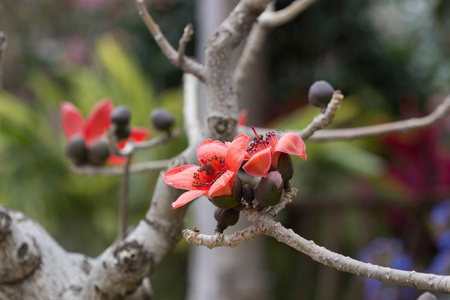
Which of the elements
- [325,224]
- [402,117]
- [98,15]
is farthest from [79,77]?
[402,117]

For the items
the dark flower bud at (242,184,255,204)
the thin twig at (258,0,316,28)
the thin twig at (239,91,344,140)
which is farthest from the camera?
the thin twig at (258,0,316,28)

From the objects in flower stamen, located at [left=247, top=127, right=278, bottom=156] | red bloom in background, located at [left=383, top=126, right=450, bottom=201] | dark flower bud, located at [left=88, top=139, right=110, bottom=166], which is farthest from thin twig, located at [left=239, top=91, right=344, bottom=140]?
red bloom in background, located at [left=383, top=126, right=450, bottom=201]

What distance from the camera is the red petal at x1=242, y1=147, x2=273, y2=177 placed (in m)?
0.43

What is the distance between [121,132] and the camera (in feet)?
2.70

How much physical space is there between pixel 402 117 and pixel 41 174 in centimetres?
194

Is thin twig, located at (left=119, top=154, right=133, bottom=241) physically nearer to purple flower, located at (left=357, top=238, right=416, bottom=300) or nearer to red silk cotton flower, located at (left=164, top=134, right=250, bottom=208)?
red silk cotton flower, located at (left=164, top=134, right=250, bottom=208)

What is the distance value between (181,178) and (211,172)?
0.03 meters

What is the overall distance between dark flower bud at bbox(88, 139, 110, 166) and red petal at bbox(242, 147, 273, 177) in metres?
0.50

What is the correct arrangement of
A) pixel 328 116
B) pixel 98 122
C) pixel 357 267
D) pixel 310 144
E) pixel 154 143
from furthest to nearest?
1. pixel 310 144
2. pixel 98 122
3. pixel 154 143
4. pixel 328 116
5. pixel 357 267

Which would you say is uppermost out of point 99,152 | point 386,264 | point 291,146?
point 99,152

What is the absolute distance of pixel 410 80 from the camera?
123 inches

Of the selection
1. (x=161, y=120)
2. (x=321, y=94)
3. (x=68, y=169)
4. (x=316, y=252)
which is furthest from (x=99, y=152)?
(x=68, y=169)

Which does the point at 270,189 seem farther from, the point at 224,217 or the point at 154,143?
the point at 154,143

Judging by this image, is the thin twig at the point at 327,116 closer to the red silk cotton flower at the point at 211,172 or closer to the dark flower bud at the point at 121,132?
the red silk cotton flower at the point at 211,172
